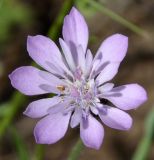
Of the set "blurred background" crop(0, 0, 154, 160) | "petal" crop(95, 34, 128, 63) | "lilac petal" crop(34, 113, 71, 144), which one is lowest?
"blurred background" crop(0, 0, 154, 160)

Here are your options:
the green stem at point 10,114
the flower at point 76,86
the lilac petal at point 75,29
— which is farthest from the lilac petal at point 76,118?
the green stem at point 10,114

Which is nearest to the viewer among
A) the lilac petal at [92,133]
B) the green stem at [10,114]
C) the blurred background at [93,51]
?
the lilac petal at [92,133]

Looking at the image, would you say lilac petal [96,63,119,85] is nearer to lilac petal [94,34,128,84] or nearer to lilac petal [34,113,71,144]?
lilac petal [94,34,128,84]

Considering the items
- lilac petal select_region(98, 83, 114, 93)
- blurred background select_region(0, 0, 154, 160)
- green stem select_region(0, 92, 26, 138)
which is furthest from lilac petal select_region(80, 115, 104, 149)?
blurred background select_region(0, 0, 154, 160)

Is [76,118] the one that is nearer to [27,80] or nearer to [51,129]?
[51,129]

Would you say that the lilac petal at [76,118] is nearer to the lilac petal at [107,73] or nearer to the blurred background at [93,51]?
the lilac petal at [107,73]

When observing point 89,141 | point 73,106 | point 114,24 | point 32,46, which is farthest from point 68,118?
point 114,24

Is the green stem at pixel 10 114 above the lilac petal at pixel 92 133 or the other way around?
the other way around
